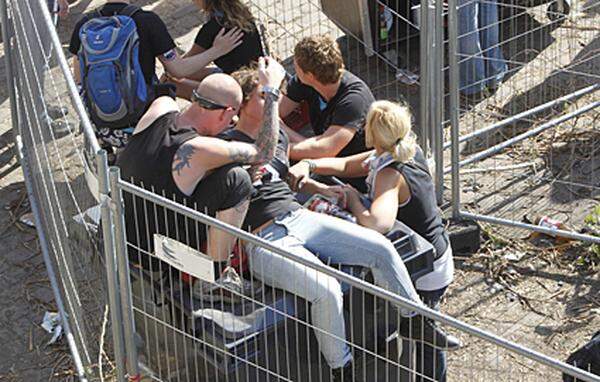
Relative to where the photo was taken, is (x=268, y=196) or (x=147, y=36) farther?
(x=147, y=36)

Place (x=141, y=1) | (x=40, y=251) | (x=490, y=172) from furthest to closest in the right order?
(x=141, y=1) < (x=490, y=172) < (x=40, y=251)

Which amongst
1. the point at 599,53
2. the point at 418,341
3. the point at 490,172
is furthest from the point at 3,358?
the point at 599,53

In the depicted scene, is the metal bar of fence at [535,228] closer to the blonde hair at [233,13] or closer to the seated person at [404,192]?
the seated person at [404,192]

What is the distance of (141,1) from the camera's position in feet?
33.0

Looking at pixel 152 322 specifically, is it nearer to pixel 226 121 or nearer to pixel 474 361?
pixel 226 121

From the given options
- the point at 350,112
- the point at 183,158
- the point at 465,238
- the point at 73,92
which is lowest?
the point at 465,238

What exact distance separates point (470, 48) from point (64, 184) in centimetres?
Answer: 376

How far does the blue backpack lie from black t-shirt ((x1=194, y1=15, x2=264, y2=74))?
0.65m

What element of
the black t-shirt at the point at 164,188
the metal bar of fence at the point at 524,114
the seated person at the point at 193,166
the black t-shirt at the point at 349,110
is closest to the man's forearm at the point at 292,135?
the black t-shirt at the point at 349,110

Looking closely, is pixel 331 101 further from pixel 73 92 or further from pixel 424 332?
pixel 73 92

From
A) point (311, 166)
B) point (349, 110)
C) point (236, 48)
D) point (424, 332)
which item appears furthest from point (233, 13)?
point (424, 332)

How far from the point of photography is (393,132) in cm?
564

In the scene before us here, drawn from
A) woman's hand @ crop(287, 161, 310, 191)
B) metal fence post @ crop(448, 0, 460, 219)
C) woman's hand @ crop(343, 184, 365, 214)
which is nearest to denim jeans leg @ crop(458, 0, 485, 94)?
metal fence post @ crop(448, 0, 460, 219)

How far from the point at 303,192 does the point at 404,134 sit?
0.62 m
